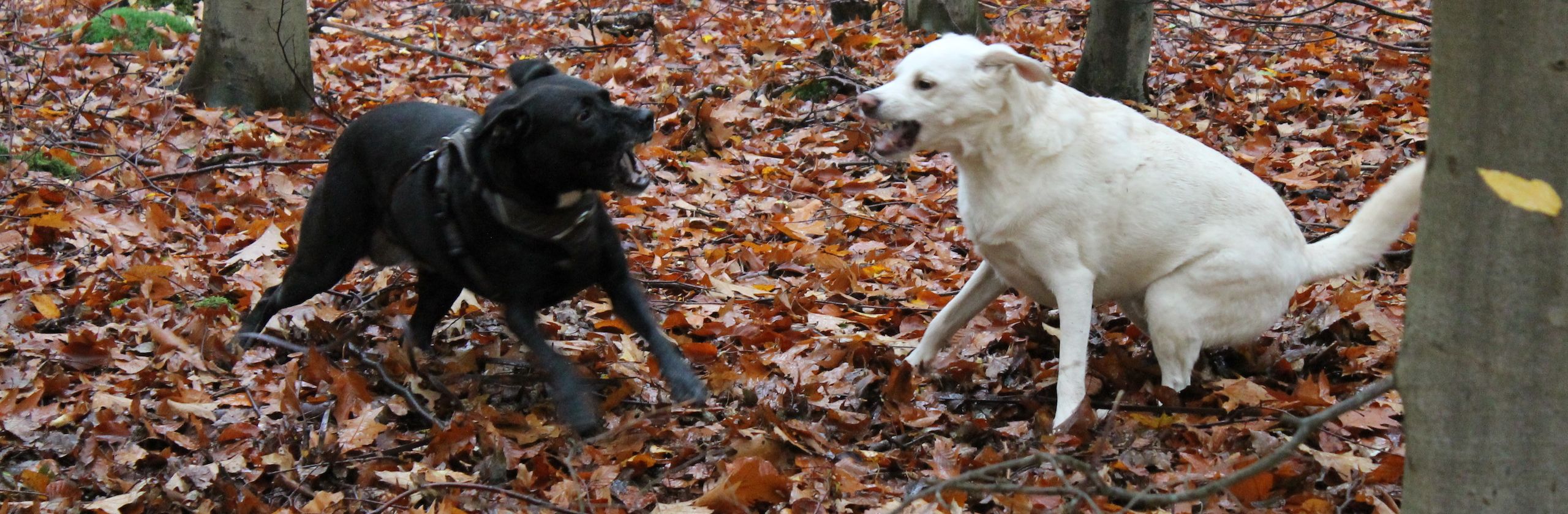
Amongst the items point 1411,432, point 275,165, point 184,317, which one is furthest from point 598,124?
point 275,165

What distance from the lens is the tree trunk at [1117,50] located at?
747cm

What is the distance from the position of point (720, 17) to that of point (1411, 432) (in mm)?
9698

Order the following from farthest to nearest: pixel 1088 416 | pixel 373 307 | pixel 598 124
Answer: pixel 373 307, pixel 598 124, pixel 1088 416

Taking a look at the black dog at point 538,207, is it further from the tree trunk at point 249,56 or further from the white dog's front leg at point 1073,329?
the tree trunk at point 249,56

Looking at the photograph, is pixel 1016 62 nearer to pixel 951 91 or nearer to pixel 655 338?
pixel 951 91

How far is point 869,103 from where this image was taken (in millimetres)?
4098

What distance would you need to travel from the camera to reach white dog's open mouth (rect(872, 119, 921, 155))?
4.15 metres

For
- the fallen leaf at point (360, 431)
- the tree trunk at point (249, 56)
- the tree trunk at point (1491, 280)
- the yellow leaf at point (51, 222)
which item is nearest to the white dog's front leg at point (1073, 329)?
the tree trunk at point (1491, 280)

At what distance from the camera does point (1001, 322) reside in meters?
5.09

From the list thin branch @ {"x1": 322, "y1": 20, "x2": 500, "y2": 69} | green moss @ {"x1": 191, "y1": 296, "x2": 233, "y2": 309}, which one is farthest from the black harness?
thin branch @ {"x1": 322, "y1": 20, "x2": 500, "y2": 69}

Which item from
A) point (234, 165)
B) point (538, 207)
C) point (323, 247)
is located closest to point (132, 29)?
point (234, 165)

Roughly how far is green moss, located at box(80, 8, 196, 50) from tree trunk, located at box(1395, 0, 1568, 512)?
35.1 ft

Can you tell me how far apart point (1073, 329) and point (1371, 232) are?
1.10 metres

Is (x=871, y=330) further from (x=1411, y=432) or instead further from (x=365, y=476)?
(x=1411, y=432)
